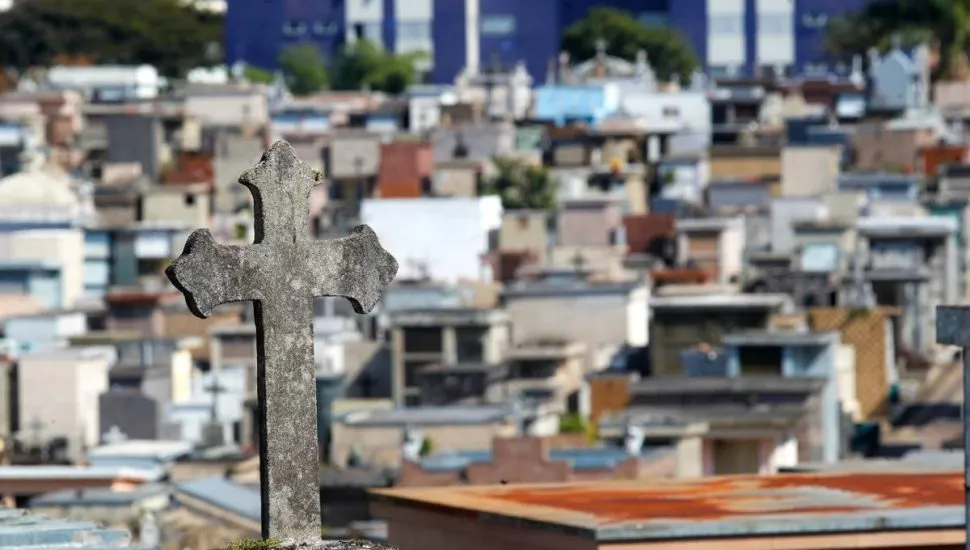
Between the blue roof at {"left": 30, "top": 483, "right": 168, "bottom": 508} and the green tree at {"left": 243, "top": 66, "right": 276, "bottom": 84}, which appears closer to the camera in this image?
the blue roof at {"left": 30, "top": 483, "right": 168, "bottom": 508}

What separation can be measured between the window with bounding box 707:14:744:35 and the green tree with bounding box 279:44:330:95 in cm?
1173

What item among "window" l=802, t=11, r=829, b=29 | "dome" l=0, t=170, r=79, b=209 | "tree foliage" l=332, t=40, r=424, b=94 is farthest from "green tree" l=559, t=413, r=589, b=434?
"window" l=802, t=11, r=829, b=29

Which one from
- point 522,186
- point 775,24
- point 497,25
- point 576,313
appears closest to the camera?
point 576,313

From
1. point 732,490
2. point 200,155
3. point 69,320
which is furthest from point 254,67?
point 732,490

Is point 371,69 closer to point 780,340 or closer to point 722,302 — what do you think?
point 722,302

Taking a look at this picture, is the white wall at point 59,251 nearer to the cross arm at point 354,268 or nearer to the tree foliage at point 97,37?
the tree foliage at point 97,37

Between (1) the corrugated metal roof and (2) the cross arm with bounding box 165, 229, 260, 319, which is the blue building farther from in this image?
(2) the cross arm with bounding box 165, 229, 260, 319

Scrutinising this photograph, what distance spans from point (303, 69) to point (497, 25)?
655cm

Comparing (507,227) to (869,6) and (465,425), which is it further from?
(869,6)

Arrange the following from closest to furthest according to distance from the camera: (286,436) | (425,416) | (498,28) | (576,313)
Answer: (286,436) < (425,416) < (576,313) < (498,28)

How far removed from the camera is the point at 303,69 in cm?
9612

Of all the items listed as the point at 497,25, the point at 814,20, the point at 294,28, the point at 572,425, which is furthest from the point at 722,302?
the point at 294,28

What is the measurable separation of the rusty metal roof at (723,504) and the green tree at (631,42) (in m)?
81.9

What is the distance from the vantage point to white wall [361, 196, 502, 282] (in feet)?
187
